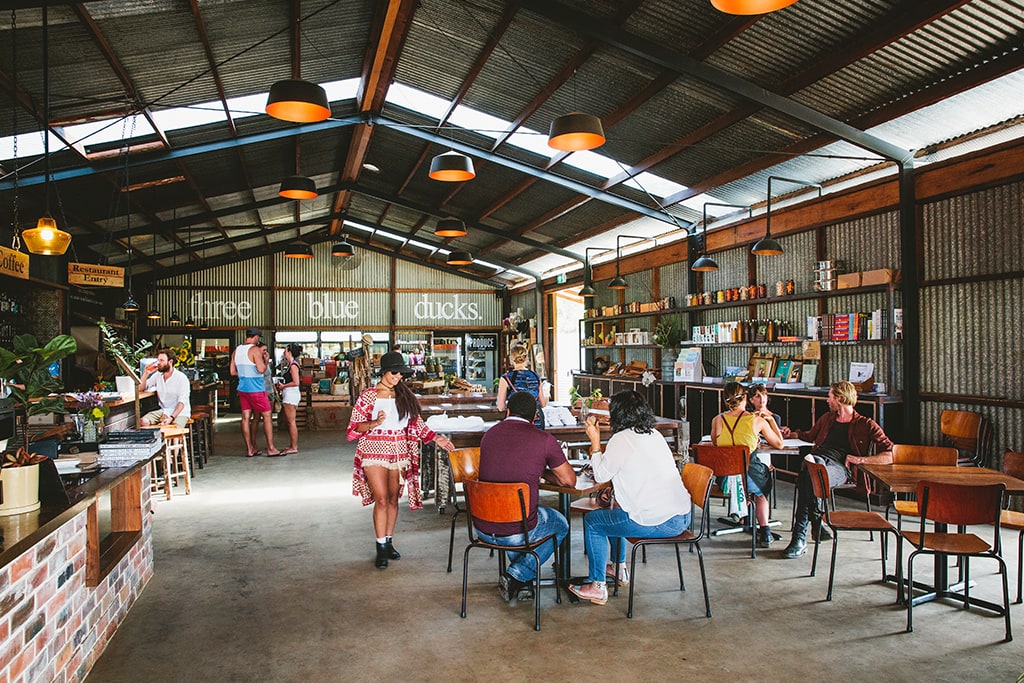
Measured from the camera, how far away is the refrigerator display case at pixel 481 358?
66.2 ft

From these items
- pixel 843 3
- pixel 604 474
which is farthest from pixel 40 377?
pixel 843 3

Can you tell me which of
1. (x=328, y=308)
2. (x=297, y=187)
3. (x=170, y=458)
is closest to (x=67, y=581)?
(x=170, y=458)

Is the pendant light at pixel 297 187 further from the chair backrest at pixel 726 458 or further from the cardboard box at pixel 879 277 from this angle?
the cardboard box at pixel 879 277

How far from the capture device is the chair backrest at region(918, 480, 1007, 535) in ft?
12.1

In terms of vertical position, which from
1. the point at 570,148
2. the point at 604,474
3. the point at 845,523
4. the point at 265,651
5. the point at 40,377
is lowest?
the point at 265,651

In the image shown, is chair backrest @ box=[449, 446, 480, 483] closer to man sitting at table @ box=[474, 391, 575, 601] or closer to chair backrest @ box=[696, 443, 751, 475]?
man sitting at table @ box=[474, 391, 575, 601]

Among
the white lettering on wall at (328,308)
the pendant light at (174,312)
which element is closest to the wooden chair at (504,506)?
the pendant light at (174,312)

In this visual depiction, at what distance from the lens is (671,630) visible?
3.85m

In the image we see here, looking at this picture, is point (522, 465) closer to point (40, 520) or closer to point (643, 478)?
point (643, 478)

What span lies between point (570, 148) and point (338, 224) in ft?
45.2

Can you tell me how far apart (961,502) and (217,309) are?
702 inches

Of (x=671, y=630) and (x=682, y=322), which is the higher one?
(x=682, y=322)

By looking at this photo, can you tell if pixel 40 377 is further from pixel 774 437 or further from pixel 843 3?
pixel 843 3

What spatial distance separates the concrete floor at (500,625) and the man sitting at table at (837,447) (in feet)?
0.99
